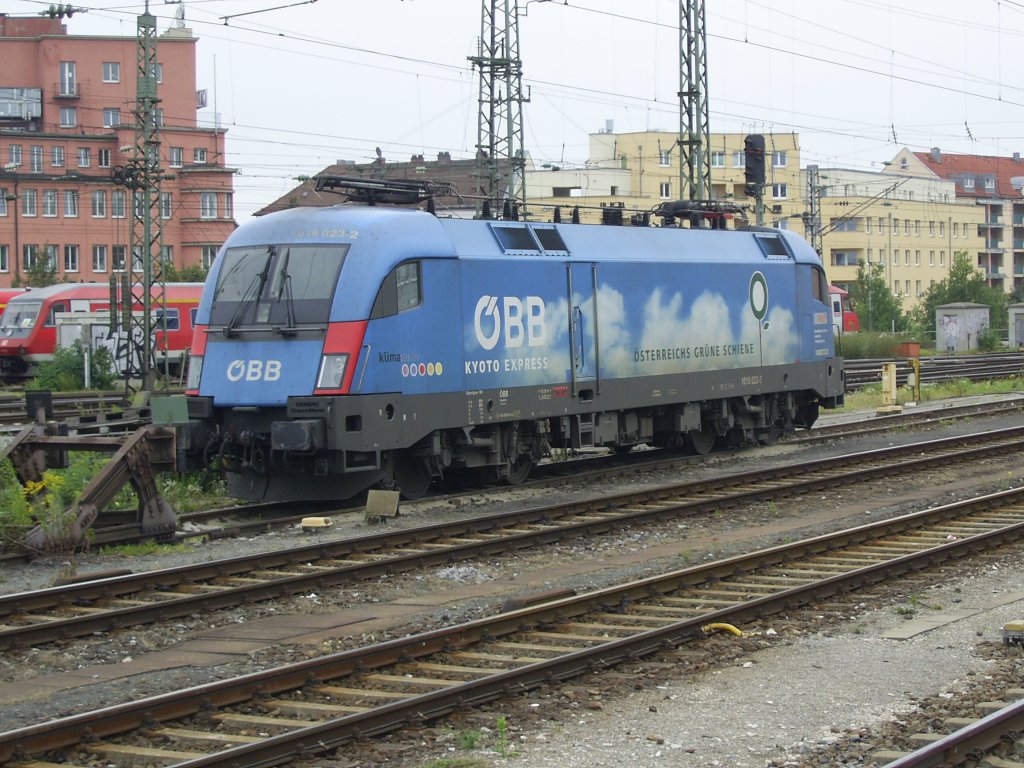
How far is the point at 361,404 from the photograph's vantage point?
14.9m

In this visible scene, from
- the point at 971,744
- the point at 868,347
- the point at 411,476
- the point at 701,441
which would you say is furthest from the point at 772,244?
the point at 868,347

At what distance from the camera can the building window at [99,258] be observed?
7538 centimetres

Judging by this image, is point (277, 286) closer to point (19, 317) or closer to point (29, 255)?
point (19, 317)

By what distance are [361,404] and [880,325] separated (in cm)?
6298

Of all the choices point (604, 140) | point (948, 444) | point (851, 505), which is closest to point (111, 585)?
point (851, 505)

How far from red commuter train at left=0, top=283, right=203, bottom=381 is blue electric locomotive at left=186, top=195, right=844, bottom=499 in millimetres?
27379

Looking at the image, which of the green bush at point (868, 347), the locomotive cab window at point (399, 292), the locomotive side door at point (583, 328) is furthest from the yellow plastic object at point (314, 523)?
the green bush at point (868, 347)

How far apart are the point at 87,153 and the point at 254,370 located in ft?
220

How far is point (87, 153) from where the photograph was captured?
255ft

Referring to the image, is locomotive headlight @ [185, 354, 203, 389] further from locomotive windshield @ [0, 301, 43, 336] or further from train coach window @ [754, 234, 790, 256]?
locomotive windshield @ [0, 301, 43, 336]

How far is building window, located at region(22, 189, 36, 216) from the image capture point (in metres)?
72.5

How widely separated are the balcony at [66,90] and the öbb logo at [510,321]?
69.2m

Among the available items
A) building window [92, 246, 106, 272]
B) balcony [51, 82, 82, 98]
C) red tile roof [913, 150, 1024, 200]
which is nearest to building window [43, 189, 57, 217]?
building window [92, 246, 106, 272]

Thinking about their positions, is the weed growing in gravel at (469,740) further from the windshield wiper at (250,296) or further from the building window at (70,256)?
the building window at (70,256)
